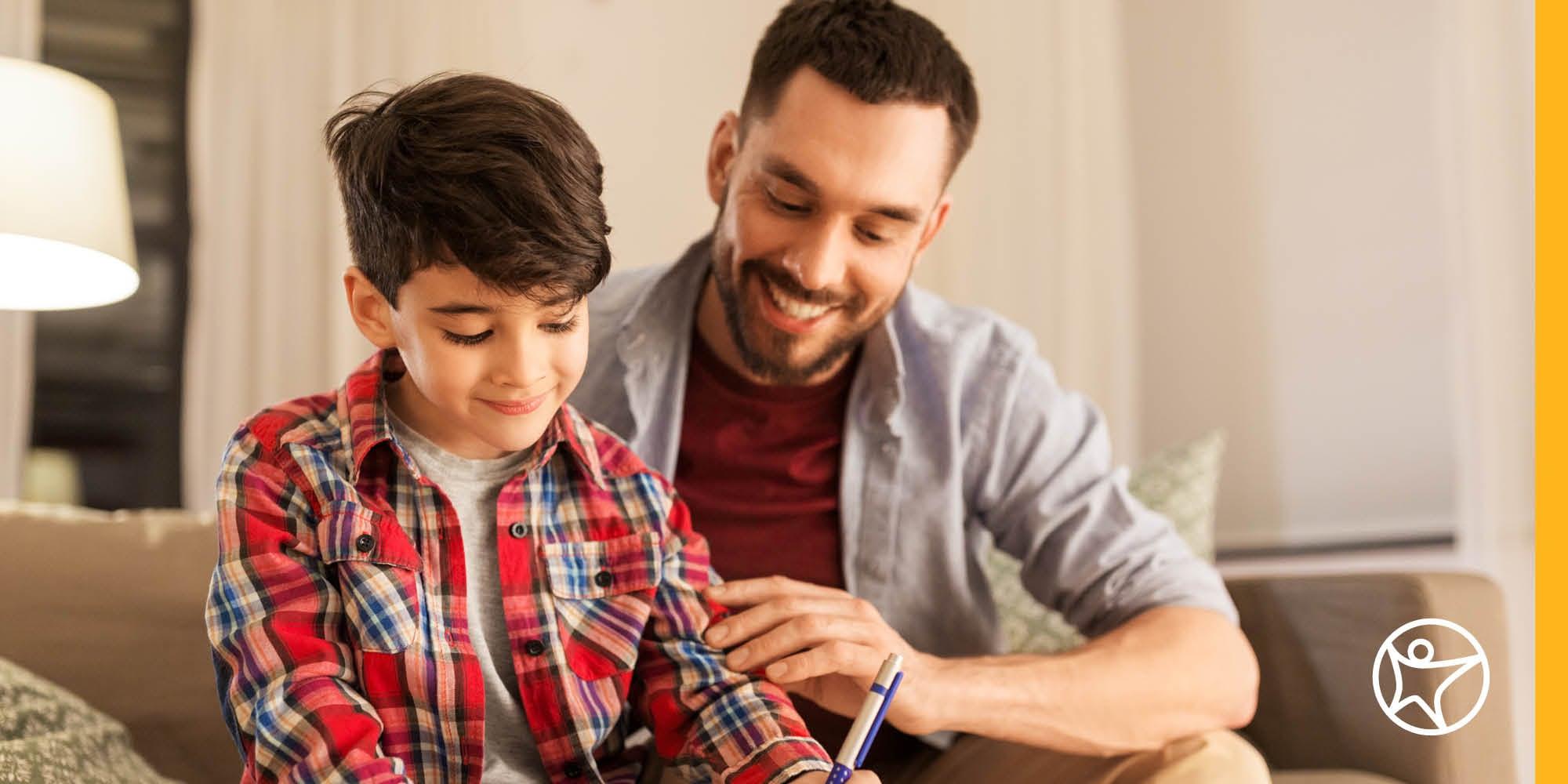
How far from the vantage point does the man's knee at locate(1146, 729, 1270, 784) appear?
3.87 ft

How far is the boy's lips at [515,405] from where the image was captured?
955 millimetres

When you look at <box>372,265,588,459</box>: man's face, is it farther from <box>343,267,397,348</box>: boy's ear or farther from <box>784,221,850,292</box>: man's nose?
<box>784,221,850,292</box>: man's nose

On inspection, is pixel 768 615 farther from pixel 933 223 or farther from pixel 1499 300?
pixel 1499 300

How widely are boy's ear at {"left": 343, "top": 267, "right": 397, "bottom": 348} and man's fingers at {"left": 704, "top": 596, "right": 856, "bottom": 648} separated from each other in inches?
13.6

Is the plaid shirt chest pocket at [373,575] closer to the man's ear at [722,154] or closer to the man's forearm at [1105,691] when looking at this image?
the man's forearm at [1105,691]

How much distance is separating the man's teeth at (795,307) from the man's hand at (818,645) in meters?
0.35

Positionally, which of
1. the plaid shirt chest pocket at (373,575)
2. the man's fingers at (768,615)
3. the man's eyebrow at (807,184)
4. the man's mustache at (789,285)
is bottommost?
the man's fingers at (768,615)

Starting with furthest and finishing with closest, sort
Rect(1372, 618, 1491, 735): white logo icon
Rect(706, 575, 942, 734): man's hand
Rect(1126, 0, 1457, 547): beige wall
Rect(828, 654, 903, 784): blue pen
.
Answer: Rect(1126, 0, 1457, 547): beige wall → Rect(1372, 618, 1491, 735): white logo icon → Rect(706, 575, 942, 734): man's hand → Rect(828, 654, 903, 784): blue pen

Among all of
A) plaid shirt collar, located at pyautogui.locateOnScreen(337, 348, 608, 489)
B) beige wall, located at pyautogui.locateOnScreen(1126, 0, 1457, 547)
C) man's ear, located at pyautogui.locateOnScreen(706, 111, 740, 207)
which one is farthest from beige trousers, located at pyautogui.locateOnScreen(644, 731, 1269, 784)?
beige wall, located at pyautogui.locateOnScreen(1126, 0, 1457, 547)

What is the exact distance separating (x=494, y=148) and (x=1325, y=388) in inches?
84.9

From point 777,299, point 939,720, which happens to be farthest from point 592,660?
point 777,299

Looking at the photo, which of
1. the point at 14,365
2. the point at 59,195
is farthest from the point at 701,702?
the point at 14,365

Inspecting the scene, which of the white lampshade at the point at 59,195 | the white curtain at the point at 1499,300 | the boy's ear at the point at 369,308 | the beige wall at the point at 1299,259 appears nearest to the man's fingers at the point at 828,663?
the boy's ear at the point at 369,308

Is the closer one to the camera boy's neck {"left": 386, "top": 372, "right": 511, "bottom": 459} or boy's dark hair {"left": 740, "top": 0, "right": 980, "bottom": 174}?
boy's neck {"left": 386, "top": 372, "right": 511, "bottom": 459}
